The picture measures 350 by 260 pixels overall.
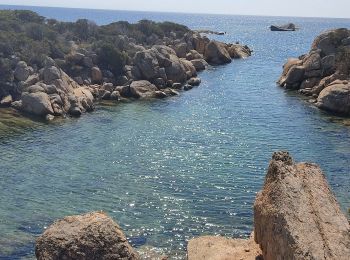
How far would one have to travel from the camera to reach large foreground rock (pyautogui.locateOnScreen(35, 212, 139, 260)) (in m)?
14.8

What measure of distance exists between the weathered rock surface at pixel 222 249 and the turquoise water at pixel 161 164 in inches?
108

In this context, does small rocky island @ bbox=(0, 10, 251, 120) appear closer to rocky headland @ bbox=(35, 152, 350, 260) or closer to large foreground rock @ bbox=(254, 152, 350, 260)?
rocky headland @ bbox=(35, 152, 350, 260)

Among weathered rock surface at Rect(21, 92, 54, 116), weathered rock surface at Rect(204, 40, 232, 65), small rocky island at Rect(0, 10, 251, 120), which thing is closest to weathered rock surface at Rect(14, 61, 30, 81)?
small rocky island at Rect(0, 10, 251, 120)

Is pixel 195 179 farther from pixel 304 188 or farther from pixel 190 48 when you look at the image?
pixel 190 48

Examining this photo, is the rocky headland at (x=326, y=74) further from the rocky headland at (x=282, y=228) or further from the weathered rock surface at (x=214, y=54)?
the rocky headland at (x=282, y=228)

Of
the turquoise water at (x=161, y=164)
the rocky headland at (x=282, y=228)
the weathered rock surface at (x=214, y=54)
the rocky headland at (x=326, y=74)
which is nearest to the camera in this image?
the rocky headland at (x=282, y=228)

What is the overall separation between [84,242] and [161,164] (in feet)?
81.2

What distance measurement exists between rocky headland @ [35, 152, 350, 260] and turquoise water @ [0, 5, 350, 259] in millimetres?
9713

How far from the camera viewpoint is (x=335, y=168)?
38812 millimetres

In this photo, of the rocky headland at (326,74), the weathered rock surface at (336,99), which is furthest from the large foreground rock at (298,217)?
the rocky headland at (326,74)

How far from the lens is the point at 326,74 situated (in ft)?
242

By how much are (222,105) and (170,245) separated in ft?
133

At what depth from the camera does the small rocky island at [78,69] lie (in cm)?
5812

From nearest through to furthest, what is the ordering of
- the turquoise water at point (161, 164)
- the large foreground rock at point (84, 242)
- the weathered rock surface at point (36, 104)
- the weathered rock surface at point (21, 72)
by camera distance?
the large foreground rock at point (84, 242)
the turquoise water at point (161, 164)
the weathered rock surface at point (36, 104)
the weathered rock surface at point (21, 72)
